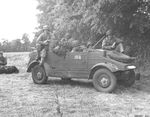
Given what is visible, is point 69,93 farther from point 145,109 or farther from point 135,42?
point 135,42

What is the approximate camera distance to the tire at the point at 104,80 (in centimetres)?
747

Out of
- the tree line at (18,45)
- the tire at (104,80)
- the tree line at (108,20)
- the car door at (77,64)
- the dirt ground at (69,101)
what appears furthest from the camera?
the tree line at (18,45)

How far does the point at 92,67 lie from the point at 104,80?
→ 58cm

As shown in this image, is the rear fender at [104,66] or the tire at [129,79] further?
the tire at [129,79]

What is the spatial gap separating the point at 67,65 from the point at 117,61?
1774 millimetres

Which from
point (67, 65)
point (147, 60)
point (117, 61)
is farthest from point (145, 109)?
point (147, 60)

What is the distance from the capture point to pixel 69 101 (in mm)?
6371

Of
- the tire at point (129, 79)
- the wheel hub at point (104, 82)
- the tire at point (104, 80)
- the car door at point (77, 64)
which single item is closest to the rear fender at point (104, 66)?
the tire at point (104, 80)

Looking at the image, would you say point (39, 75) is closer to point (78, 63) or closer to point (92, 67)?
point (78, 63)

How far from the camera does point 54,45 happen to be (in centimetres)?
885

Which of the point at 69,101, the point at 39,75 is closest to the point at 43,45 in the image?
the point at 39,75

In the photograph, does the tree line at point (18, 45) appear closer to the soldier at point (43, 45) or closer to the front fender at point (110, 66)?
the soldier at point (43, 45)

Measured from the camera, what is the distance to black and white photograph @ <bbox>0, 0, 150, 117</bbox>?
5840mm

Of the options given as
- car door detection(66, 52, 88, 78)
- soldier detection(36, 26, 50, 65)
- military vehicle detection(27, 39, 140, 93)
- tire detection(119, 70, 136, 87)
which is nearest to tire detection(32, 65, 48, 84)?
military vehicle detection(27, 39, 140, 93)
